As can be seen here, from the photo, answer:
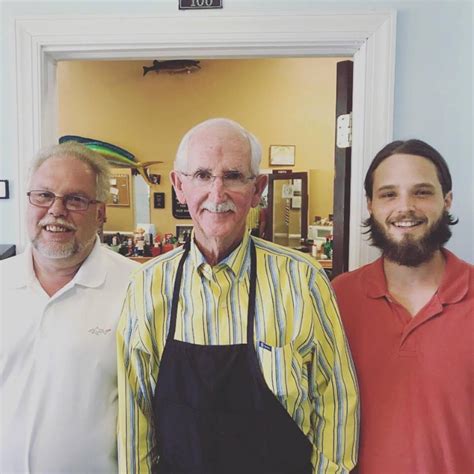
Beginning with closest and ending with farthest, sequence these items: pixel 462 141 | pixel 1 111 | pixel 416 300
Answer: pixel 416 300 < pixel 462 141 < pixel 1 111

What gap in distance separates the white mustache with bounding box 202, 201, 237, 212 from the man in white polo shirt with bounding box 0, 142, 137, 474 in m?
0.40

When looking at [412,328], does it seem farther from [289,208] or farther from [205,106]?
[205,106]

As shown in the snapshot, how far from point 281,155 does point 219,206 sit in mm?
3351

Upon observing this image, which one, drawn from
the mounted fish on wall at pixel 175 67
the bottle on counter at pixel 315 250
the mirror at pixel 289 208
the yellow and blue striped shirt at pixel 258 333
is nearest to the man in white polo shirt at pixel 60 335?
the yellow and blue striped shirt at pixel 258 333

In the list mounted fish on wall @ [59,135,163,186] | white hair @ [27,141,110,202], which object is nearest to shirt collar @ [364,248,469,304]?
white hair @ [27,141,110,202]

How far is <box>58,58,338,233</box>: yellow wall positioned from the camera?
13.8ft

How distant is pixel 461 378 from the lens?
3.38ft

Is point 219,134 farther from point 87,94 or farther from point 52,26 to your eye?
point 87,94

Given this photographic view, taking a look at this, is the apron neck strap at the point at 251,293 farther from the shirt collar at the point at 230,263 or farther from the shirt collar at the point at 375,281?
the shirt collar at the point at 375,281

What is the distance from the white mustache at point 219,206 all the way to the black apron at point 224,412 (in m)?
0.27

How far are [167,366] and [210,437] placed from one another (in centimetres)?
19

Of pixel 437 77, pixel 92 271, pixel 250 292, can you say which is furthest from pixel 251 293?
pixel 437 77

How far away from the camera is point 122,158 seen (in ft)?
14.2

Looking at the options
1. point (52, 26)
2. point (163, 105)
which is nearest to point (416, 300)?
point (52, 26)
